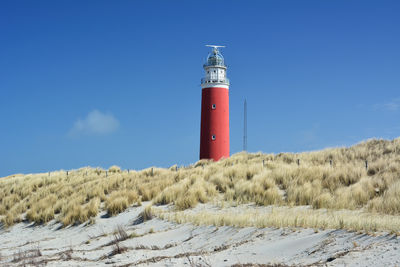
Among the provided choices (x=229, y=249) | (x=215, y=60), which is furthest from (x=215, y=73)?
(x=229, y=249)

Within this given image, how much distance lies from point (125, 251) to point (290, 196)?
6.63m

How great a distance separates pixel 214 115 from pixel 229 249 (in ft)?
74.6

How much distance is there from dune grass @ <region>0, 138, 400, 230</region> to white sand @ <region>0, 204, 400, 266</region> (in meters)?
3.70

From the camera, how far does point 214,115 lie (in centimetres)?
2950

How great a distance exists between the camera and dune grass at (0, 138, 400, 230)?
496 inches

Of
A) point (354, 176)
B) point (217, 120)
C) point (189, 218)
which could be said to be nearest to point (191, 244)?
point (189, 218)

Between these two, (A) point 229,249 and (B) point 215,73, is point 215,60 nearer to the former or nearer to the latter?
(B) point 215,73

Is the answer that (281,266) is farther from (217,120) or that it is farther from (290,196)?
(217,120)

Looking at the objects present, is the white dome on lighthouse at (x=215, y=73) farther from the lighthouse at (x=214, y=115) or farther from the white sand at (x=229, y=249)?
the white sand at (x=229, y=249)

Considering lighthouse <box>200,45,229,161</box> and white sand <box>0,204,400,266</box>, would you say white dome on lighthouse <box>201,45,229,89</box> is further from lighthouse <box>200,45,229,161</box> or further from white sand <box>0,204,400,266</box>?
white sand <box>0,204,400,266</box>

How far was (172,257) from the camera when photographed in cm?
712

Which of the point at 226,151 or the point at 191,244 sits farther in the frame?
the point at 226,151

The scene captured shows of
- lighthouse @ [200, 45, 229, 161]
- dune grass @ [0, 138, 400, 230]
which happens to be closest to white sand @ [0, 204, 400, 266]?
dune grass @ [0, 138, 400, 230]

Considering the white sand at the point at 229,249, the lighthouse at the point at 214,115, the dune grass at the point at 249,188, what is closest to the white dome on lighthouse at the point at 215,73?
the lighthouse at the point at 214,115
